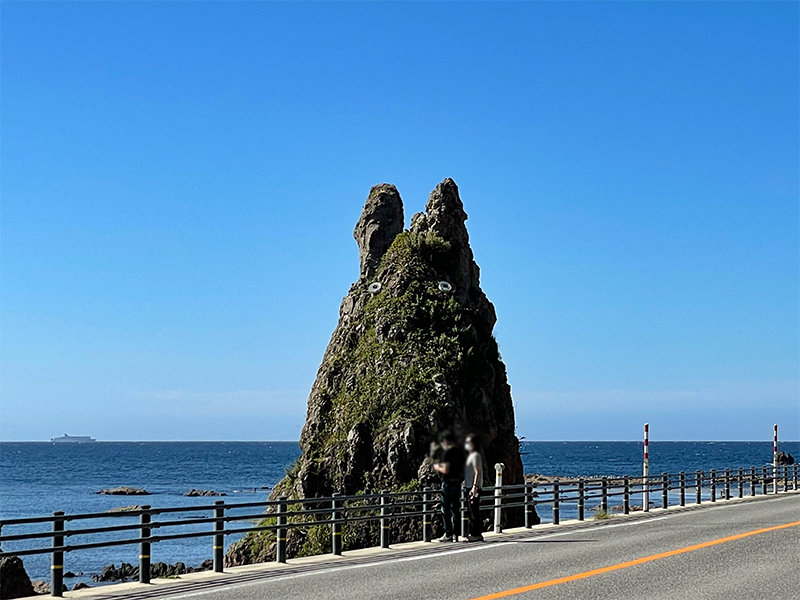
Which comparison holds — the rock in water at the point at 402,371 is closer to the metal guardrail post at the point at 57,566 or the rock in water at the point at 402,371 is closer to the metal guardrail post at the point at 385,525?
the metal guardrail post at the point at 385,525

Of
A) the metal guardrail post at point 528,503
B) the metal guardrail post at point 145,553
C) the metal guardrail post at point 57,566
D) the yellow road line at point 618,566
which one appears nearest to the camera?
the yellow road line at point 618,566

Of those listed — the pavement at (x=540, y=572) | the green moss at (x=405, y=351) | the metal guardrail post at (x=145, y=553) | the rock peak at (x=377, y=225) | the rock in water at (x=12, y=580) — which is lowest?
the rock in water at (x=12, y=580)

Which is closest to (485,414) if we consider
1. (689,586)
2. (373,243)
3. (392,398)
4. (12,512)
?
(392,398)

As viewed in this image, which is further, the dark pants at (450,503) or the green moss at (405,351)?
the green moss at (405,351)

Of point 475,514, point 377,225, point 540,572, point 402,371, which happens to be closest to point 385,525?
point 475,514

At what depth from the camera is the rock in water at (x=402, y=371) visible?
40812 millimetres

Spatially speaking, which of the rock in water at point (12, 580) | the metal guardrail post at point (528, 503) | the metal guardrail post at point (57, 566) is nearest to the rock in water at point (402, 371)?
the rock in water at point (12, 580)

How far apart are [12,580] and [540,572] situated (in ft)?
57.5

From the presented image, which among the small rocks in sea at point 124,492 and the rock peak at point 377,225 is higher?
the rock peak at point 377,225

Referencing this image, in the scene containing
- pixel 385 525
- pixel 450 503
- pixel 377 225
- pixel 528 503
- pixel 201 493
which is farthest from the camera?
pixel 201 493

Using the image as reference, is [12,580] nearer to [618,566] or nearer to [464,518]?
[464,518]

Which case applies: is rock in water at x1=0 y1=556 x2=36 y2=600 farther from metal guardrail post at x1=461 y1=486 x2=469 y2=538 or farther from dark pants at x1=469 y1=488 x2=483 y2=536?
dark pants at x1=469 y1=488 x2=483 y2=536

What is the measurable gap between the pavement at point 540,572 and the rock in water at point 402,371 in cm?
1801

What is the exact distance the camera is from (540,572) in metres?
15.4
